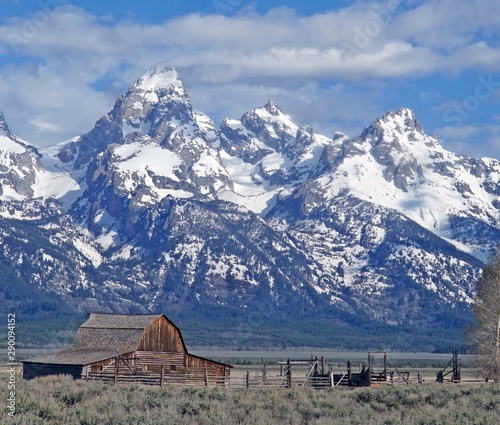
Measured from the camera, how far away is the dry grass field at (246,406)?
134 ft

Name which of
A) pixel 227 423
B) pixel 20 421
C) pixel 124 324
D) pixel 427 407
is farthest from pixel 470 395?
pixel 124 324

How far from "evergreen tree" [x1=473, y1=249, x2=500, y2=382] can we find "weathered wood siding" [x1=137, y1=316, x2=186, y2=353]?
25.1m

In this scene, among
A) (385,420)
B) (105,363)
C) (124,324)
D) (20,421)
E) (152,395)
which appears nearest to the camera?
(20,421)

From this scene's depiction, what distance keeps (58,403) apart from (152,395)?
704 cm

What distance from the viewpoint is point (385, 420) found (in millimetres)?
41438

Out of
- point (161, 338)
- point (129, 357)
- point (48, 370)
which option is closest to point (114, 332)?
point (161, 338)

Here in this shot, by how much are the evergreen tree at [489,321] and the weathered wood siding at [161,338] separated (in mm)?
A: 25140

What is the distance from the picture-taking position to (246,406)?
4756cm

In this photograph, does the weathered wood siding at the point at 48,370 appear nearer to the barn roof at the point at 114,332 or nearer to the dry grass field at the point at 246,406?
the barn roof at the point at 114,332

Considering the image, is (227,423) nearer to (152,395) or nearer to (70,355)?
(152,395)

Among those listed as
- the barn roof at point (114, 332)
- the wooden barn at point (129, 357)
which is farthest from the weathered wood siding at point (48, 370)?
the barn roof at point (114, 332)

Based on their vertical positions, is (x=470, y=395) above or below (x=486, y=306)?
below

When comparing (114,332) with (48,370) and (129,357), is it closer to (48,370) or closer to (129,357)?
(129,357)

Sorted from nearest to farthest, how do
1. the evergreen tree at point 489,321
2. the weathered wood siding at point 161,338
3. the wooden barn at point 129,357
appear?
the wooden barn at point 129,357 → the evergreen tree at point 489,321 → the weathered wood siding at point 161,338
